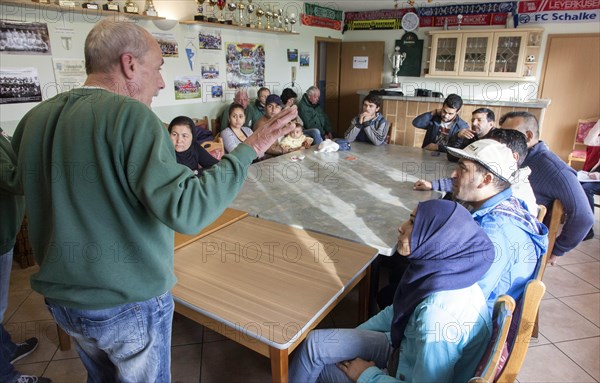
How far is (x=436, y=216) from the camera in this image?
118 centimetres

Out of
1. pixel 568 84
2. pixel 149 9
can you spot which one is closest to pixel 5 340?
pixel 149 9

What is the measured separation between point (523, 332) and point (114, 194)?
106 cm

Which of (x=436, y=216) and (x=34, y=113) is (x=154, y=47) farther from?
(x=436, y=216)

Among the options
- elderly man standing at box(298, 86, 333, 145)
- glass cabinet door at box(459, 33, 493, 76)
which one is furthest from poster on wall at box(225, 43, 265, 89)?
glass cabinet door at box(459, 33, 493, 76)

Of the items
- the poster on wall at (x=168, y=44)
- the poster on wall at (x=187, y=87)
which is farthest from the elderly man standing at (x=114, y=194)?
the poster on wall at (x=187, y=87)

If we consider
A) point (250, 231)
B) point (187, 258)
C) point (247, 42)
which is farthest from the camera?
point (247, 42)

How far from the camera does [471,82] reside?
262 inches

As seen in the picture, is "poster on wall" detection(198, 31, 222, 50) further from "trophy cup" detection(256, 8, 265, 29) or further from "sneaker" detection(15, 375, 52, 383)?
Answer: "sneaker" detection(15, 375, 52, 383)

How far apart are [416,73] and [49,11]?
5.73m

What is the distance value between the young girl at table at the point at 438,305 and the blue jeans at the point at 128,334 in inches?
25.1

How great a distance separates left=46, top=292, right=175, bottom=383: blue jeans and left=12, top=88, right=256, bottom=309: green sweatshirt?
0.05 m

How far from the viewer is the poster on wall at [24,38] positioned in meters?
3.02

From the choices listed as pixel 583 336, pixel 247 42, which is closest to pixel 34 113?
pixel 583 336

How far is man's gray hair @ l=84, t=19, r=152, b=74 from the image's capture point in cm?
92
